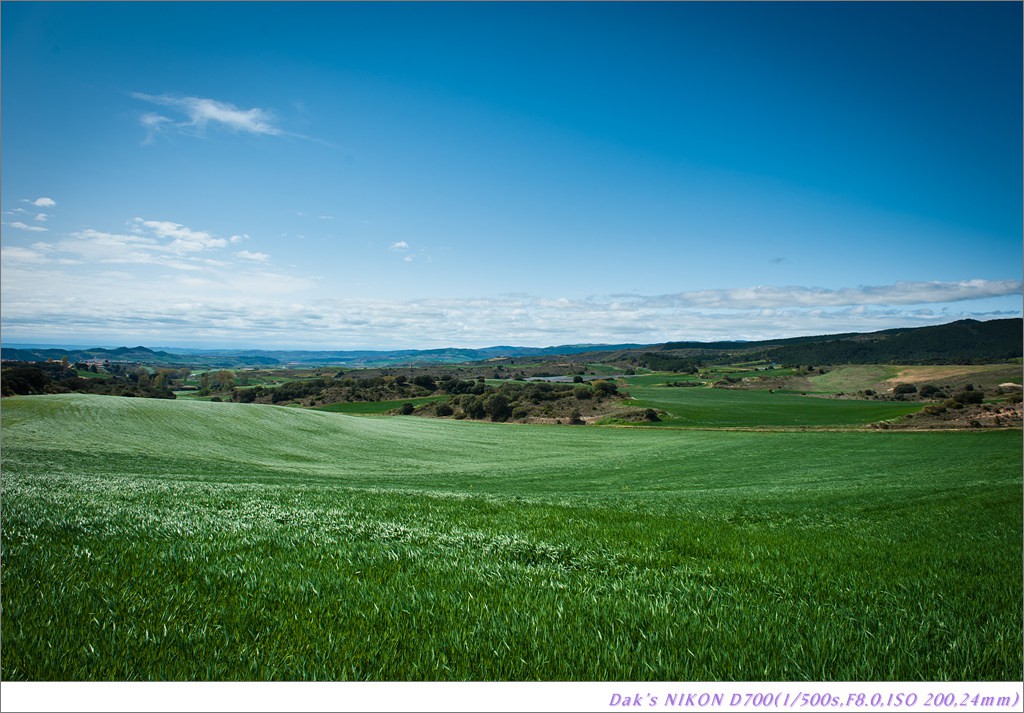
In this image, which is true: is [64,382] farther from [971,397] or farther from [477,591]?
[971,397]

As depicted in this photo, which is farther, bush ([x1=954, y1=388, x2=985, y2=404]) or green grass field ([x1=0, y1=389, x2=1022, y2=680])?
bush ([x1=954, y1=388, x2=985, y2=404])

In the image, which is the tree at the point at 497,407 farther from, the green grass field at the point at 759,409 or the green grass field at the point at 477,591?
the green grass field at the point at 477,591

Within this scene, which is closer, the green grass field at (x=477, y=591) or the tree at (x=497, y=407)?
the green grass field at (x=477, y=591)

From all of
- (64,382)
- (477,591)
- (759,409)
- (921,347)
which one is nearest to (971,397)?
(759,409)

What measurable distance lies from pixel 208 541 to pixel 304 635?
442 centimetres

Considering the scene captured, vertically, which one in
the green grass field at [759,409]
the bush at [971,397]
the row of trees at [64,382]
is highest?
the row of trees at [64,382]

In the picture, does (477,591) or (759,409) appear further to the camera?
(759,409)

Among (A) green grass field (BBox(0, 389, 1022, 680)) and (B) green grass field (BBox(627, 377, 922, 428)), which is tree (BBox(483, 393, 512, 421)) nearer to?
(B) green grass field (BBox(627, 377, 922, 428))

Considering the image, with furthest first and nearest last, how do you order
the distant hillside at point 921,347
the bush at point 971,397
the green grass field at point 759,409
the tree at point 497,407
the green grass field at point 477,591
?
the distant hillside at point 921,347
the tree at point 497,407
the green grass field at point 759,409
the bush at point 971,397
the green grass field at point 477,591

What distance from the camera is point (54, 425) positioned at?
4203 centimetres

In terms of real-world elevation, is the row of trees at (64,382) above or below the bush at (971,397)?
above

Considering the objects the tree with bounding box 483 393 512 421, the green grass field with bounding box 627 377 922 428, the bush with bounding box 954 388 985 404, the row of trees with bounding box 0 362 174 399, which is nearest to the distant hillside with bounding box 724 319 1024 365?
the bush with bounding box 954 388 985 404

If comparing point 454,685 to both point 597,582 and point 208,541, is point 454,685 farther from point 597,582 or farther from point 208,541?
point 208,541

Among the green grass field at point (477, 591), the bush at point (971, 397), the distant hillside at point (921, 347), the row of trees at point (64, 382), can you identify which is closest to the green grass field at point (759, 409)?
the bush at point (971, 397)
